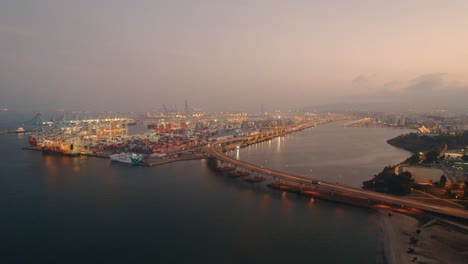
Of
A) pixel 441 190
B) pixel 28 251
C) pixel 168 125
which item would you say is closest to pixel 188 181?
pixel 28 251

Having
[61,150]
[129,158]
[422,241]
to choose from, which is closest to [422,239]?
[422,241]

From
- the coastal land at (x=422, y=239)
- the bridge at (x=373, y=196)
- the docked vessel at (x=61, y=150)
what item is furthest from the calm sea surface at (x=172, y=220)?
the docked vessel at (x=61, y=150)

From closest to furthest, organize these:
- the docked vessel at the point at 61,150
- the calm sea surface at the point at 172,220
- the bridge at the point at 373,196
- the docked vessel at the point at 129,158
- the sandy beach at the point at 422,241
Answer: the sandy beach at the point at 422,241 → the calm sea surface at the point at 172,220 → the bridge at the point at 373,196 → the docked vessel at the point at 129,158 → the docked vessel at the point at 61,150

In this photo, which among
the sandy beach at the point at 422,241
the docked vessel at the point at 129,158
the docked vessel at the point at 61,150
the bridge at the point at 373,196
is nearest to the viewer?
the sandy beach at the point at 422,241

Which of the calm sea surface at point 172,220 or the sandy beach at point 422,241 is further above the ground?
the sandy beach at point 422,241

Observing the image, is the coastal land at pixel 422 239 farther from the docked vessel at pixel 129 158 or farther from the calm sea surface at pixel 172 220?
the docked vessel at pixel 129 158

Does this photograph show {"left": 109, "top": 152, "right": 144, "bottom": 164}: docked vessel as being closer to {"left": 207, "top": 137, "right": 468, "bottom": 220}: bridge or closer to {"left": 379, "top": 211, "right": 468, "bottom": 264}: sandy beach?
{"left": 207, "top": 137, "right": 468, "bottom": 220}: bridge

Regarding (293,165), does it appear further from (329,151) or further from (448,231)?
(448,231)
